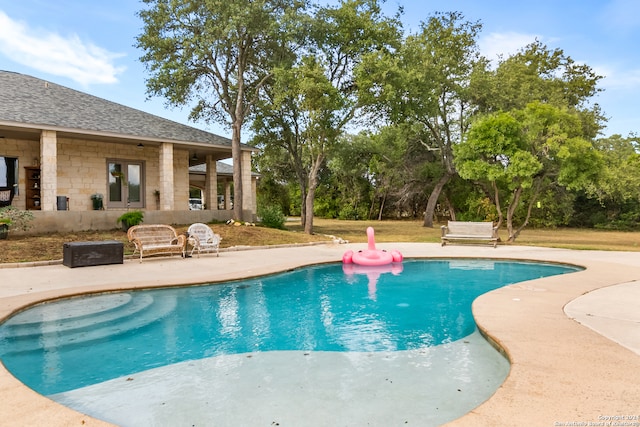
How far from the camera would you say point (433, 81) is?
22.5m

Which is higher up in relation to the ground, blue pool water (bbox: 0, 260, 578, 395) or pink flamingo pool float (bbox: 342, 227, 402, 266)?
pink flamingo pool float (bbox: 342, 227, 402, 266)

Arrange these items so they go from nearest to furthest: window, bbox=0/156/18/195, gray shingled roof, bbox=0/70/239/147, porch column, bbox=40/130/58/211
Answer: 1. porch column, bbox=40/130/58/211
2. gray shingled roof, bbox=0/70/239/147
3. window, bbox=0/156/18/195

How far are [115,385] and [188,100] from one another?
19.1 metres

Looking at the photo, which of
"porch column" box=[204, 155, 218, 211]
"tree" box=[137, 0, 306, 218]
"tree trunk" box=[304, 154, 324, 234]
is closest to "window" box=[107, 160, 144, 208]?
"porch column" box=[204, 155, 218, 211]

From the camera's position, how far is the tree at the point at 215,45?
17609 mm

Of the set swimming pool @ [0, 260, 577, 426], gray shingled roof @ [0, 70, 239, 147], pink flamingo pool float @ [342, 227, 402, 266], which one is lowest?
swimming pool @ [0, 260, 577, 426]

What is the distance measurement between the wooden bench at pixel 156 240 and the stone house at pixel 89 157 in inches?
146

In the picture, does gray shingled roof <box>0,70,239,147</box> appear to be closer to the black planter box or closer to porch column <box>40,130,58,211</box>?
porch column <box>40,130,58,211</box>

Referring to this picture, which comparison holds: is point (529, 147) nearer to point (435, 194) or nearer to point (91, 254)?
point (435, 194)

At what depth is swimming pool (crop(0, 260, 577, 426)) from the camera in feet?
15.0

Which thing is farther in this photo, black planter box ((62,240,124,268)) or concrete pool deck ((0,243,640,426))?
black planter box ((62,240,124,268))

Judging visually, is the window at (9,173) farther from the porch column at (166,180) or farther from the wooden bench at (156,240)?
the wooden bench at (156,240)

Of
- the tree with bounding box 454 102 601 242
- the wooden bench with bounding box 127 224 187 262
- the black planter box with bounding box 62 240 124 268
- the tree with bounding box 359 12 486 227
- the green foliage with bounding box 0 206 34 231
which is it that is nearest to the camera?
the black planter box with bounding box 62 240 124 268

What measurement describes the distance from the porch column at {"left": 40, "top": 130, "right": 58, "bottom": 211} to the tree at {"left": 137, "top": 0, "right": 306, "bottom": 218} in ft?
19.2
